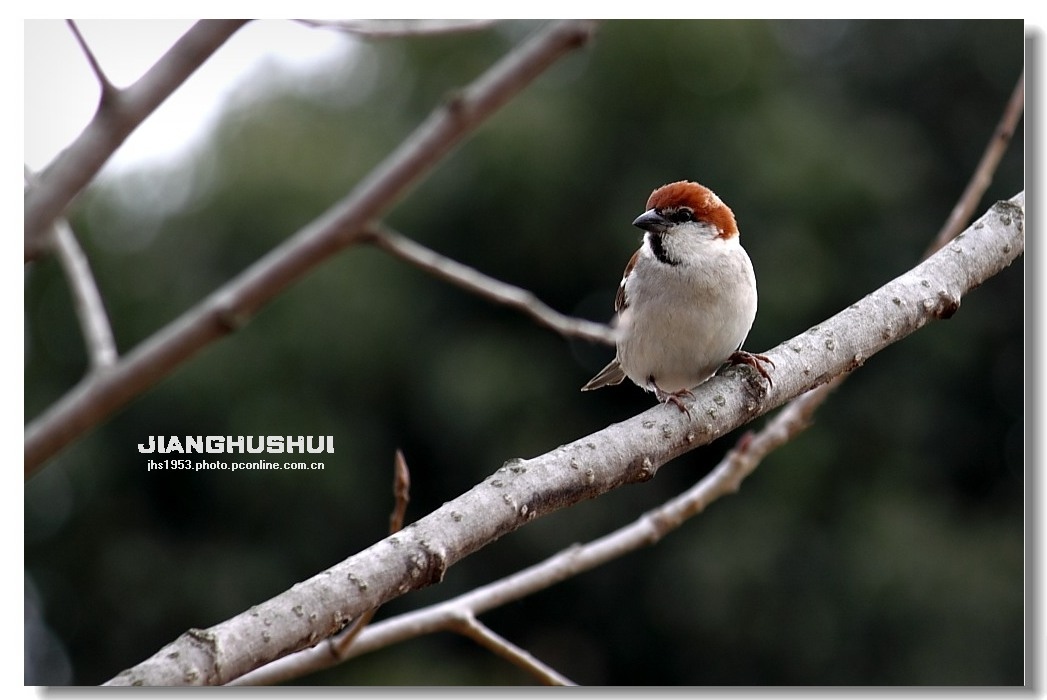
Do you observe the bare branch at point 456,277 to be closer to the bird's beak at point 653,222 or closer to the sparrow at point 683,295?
the sparrow at point 683,295

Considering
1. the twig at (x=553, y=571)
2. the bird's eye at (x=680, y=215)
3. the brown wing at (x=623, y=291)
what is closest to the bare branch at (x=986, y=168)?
the twig at (x=553, y=571)

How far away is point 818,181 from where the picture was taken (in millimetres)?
4383

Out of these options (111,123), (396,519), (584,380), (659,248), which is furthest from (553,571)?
(584,380)

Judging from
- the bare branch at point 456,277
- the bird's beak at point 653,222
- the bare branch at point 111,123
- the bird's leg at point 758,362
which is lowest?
the bird's leg at point 758,362

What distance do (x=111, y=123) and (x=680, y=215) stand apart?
1449 millimetres

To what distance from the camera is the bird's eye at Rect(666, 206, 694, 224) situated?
2.21 m

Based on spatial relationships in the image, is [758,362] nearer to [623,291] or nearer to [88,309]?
[623,291]

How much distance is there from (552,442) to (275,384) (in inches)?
43.6

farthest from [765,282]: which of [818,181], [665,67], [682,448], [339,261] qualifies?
[339,261]

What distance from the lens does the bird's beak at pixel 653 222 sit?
2.20m

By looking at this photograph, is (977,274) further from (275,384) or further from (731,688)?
(275,384)

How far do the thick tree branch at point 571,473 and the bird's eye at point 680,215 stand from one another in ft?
2.09

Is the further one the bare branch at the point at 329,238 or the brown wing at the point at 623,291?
the brown wing at the point at 623,291

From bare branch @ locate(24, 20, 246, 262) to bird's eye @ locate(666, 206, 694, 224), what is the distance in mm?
1370
